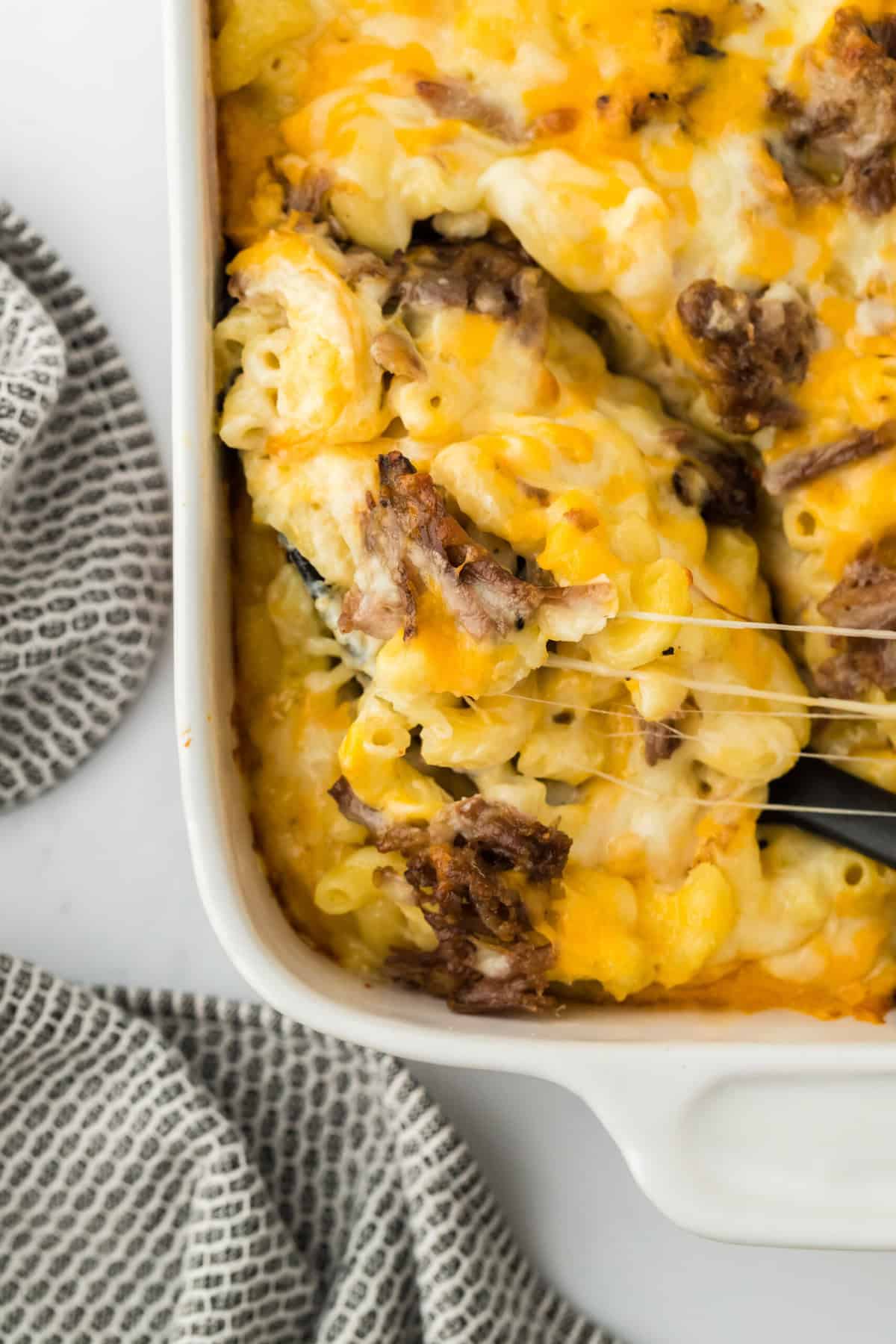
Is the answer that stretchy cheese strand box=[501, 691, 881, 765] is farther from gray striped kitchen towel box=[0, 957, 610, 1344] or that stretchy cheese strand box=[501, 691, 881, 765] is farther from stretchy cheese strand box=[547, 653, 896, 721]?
gray striped kitchen towel box=[0, 957, 610, 1344]

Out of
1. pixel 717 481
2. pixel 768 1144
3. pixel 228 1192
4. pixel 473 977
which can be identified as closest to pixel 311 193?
pixel 717 481

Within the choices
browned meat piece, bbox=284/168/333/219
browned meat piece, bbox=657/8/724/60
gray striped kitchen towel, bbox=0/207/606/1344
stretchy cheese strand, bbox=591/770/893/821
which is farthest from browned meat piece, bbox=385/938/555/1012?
browned meat piece, bbox=657/8/724/60

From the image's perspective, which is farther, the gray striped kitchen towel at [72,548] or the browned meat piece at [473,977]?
the gray striped kitchen towel at [72,548]

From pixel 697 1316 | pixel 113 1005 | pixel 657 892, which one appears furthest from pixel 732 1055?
pixel 113 1005

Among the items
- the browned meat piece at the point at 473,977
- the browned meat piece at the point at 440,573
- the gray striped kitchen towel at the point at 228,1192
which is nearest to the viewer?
the browned meat piece at the point at 440,573

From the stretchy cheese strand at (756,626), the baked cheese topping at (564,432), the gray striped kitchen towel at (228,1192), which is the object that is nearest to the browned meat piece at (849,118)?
the baked cheese topping at (564,432)

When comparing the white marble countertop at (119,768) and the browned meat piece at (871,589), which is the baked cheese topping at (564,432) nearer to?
the browned meat piece at (871,589)
